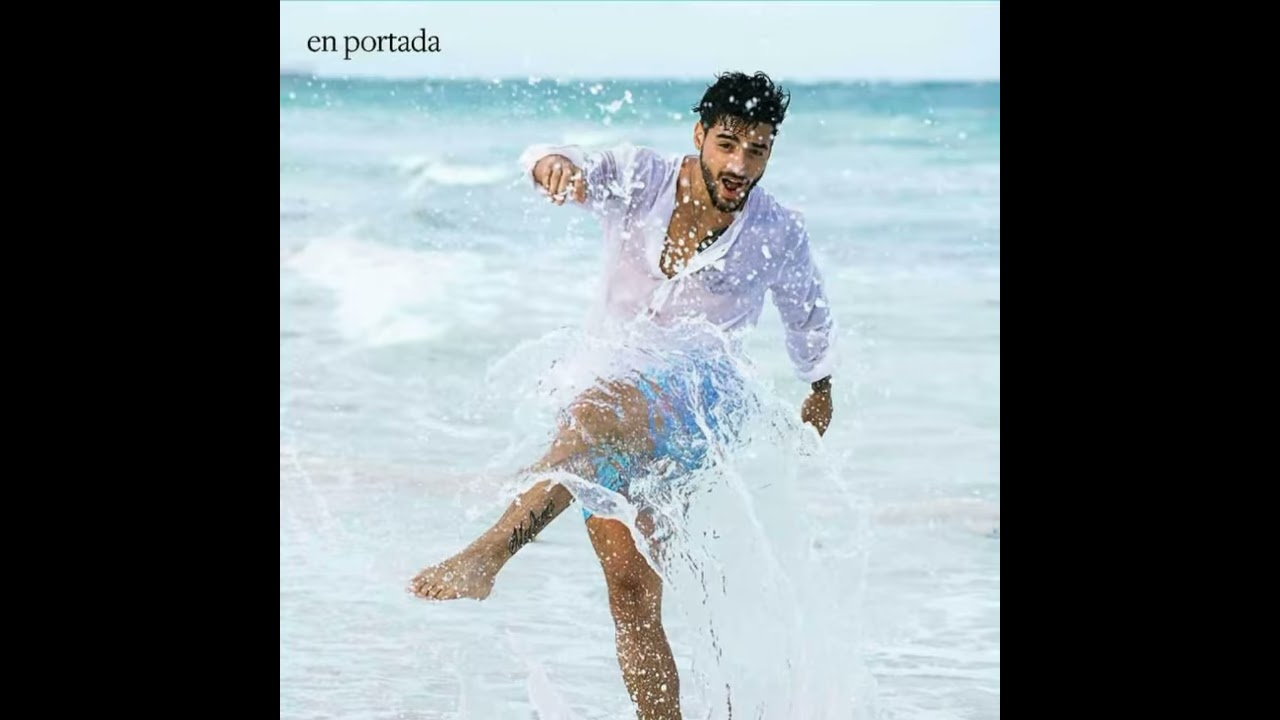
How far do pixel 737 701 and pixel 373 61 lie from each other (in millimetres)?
1722

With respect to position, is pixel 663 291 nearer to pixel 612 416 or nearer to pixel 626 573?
pixel 612 416

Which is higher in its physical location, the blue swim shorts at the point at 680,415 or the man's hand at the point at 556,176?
the man's hand at the point at 556,176

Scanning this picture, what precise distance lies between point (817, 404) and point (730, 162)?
23.6 inches

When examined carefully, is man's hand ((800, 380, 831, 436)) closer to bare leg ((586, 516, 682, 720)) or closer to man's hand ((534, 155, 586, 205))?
bare leg ((586, 516, 682, 720))

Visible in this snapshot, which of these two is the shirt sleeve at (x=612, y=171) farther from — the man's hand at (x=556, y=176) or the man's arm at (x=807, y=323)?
the man's arm at (x=807, y=323)

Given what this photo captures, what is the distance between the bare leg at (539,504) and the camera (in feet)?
12.6

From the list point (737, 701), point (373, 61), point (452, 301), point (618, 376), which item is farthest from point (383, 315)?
point (737, 701)

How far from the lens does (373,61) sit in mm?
4703

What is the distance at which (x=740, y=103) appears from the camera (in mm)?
4133

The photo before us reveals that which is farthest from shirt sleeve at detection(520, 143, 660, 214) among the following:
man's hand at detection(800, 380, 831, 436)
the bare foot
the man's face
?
the bare foot

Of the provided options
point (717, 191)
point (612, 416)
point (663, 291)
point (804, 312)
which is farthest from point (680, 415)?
point (717, 191)

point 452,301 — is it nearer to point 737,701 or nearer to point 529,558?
point 529,558

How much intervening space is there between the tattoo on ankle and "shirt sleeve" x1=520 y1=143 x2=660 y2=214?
63cm

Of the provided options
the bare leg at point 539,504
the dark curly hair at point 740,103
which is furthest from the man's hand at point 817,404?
the dark curly hair at point 740,103
